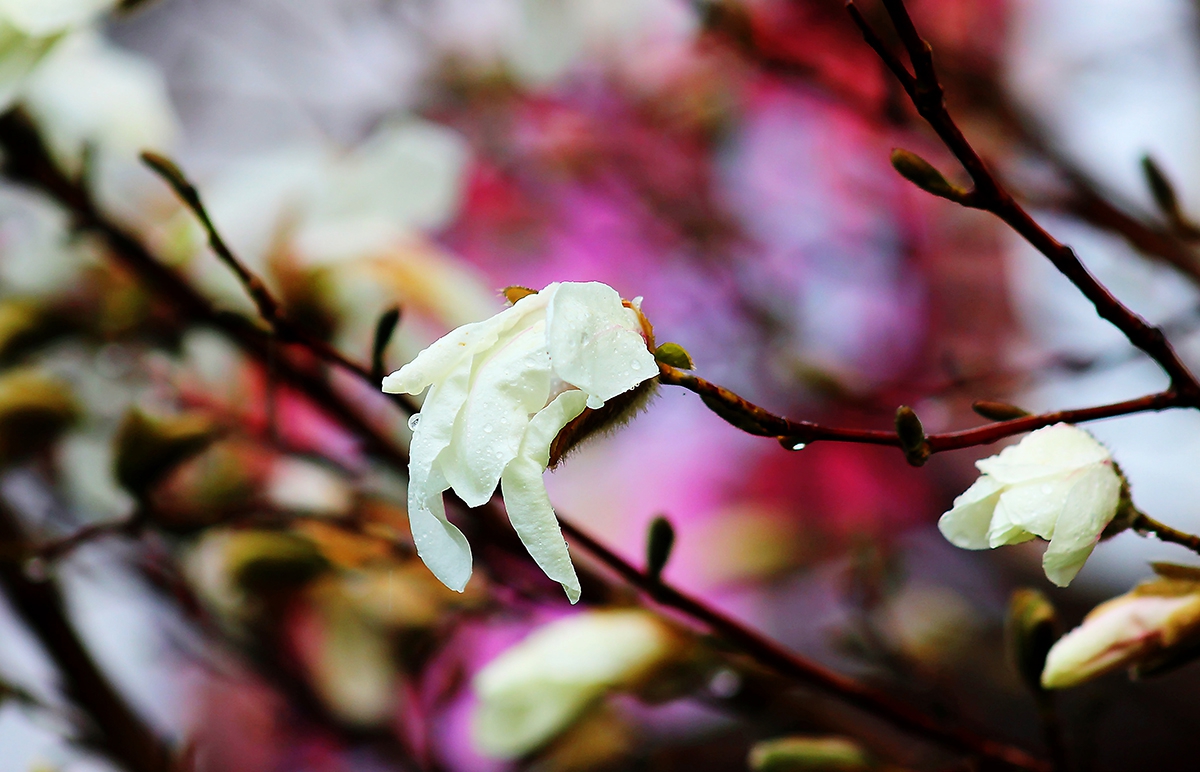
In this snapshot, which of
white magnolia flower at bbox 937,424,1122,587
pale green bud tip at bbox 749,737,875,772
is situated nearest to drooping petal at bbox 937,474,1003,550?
white magnolia flower at bbox 937,424,1122,587

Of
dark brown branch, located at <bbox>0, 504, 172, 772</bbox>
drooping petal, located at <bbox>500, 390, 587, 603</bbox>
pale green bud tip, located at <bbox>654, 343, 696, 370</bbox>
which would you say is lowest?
dark brown branch, located at <bbox>0, 504, 172, 772</bbox>

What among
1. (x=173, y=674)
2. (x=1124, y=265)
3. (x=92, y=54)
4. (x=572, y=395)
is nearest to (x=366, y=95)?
(x=92, y=54)

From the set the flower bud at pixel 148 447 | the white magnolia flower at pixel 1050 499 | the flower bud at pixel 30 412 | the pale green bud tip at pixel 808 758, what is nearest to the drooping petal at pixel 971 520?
the white magnolia flower at pixel 1050 499

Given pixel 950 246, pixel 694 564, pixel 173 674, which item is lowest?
pixel 173 674

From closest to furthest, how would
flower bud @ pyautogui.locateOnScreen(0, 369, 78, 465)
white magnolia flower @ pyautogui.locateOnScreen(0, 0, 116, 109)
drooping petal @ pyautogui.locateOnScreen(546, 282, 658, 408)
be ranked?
drooping petal @ pyautogui.locateOnScreen(546, 282, 658, 408), white magnolia flower @ pyautogui.locateOnScreen(0, 0, 116, 109), flower bud @ pyautogui.locateOnScreen(0, 369, 78, 465)

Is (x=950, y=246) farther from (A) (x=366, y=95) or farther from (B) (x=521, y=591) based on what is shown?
(B) (x=521, y=591)

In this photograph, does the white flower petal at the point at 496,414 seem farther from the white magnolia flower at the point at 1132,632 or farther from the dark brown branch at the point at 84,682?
the dark brown branch at the point at 84,682

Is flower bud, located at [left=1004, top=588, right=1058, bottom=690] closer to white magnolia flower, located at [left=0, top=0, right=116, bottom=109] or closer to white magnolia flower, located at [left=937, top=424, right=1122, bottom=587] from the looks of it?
white magnolia flower, located at [left=937, top=424, right=1122, bottom=587]
